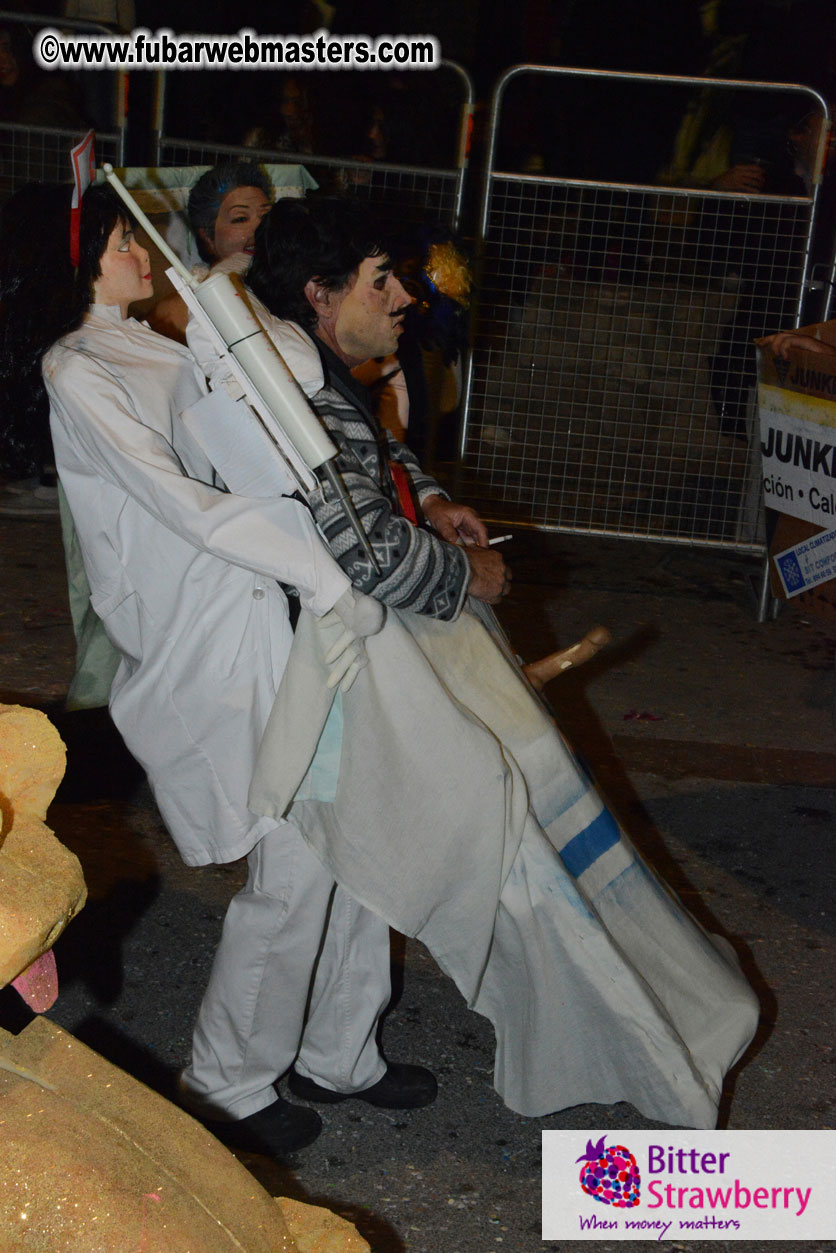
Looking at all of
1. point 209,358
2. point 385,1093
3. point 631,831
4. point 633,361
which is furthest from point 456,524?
point 633,361

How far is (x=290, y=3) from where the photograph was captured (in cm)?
1137

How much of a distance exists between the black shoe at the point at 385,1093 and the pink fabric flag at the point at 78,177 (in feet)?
6.20

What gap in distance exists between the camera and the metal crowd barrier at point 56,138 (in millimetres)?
7059

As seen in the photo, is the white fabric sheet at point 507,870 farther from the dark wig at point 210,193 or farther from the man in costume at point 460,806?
the dark wig at point 210,193

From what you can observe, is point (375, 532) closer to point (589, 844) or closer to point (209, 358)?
point (209, 358)

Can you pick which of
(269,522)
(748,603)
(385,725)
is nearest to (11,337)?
(269,522)

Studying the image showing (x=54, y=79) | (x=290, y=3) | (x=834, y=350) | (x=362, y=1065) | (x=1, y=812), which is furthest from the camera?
(x=290, y=3)

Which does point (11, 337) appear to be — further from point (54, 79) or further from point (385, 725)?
point (54, 79)

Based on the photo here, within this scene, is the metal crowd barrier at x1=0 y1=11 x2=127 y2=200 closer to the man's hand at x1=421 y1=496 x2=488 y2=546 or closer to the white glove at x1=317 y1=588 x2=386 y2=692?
the man's hand at x1=421 y1=496 x2=488 y2=546

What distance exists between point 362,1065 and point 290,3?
10.5 meters

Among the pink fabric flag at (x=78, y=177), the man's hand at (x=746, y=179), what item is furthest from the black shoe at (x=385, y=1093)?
the man's hand at (x=746, y=179)

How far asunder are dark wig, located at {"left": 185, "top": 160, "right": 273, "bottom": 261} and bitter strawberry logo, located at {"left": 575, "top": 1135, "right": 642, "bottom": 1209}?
11.3 feet

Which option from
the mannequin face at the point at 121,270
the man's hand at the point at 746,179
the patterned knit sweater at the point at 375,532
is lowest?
the patterned knit sweater at the point at 375,532

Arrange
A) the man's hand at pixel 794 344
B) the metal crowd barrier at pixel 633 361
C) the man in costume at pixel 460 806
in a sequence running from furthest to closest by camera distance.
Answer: the metal crowd barrier at pixel 633 361, the man's hand at pixel 794 344, the man in costume at pixel 460 806
